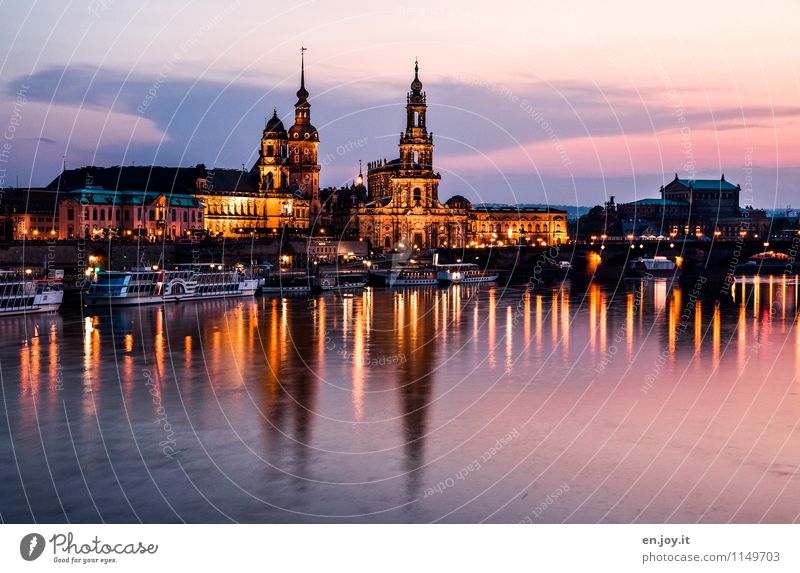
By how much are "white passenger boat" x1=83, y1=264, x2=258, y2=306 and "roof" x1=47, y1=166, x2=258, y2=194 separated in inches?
1296

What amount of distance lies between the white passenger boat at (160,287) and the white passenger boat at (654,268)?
158 ft

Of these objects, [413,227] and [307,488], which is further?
[413,227]

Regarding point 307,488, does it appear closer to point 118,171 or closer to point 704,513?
point 704,513

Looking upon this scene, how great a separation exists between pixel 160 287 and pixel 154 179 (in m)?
48.2

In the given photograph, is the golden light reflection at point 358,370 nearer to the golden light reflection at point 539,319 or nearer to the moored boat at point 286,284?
the golden light reflection at point 539,319

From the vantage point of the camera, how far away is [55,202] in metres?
89.6

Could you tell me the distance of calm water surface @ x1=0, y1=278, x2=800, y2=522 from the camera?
17047 millimetres

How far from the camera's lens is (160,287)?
61250 mm

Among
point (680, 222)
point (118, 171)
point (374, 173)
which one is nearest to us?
point (118, 171)

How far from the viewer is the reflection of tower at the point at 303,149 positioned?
382ft

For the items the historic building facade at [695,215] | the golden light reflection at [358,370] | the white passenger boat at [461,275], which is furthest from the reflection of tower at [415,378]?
the historic building facade at [695,215]

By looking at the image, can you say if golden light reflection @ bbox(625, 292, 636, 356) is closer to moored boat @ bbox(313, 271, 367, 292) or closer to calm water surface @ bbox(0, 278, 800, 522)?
calm water surface @ bbox(0, 278, 800, 522)

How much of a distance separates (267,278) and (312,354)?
144ft

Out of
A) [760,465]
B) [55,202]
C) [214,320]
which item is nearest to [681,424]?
[760,465]
